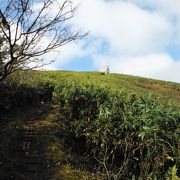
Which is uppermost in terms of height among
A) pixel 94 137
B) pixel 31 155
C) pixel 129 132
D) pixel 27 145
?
pixel 129 132

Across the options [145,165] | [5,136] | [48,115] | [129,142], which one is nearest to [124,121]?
[129,142]

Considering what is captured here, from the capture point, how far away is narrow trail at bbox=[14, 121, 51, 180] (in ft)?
39.0

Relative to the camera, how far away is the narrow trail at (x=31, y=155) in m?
11.9

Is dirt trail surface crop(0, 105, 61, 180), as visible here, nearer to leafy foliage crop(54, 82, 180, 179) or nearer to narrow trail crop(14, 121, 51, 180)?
narrow trail crop(14, 121, 51, 180)

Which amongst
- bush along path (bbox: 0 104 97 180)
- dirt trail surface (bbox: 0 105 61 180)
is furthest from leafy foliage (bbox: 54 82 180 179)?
dirt trail surface (bbox: 0 105 61 180)

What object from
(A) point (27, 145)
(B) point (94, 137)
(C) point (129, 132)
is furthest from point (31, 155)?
(C) point (129, 132)

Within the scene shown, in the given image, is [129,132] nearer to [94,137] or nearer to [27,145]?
[94,137]

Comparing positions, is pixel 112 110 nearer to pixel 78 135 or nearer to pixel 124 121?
pixel 124 121

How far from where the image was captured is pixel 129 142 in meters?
11.1

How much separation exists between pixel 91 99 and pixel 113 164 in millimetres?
2845

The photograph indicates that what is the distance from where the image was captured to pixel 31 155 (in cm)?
1305

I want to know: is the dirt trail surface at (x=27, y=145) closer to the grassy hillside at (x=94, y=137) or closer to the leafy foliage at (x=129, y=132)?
the grassy hillside at (x=94, y=137)

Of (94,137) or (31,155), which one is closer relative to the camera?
(94,137)

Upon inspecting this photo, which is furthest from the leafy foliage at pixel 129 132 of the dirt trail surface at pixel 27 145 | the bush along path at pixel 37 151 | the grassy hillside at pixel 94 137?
the dirt trail surface at pixel 27 145
